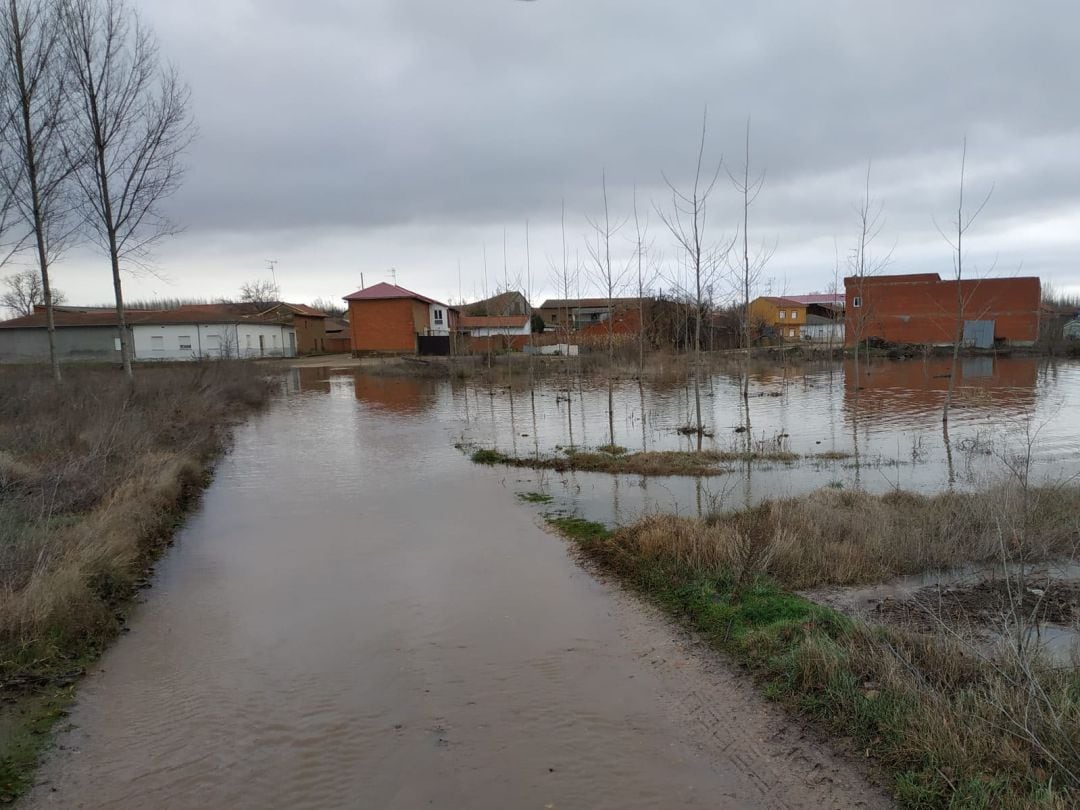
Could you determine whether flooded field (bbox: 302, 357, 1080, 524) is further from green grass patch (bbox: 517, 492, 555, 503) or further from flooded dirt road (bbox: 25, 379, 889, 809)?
flooded dirt road (bbox: 25, 379, 889, 809)

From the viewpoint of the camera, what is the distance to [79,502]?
885 centimetres

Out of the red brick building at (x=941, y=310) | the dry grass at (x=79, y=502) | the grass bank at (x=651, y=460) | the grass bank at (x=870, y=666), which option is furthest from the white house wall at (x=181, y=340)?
the grass bank at (x=870, y=666)

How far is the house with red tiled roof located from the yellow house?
4557cm

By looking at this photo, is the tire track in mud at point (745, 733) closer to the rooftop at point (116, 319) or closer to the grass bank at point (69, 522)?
the grass bank at point (69, 522)

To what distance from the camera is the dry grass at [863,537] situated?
708 cm

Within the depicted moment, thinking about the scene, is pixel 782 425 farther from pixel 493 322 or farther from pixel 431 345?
pixel 493 322

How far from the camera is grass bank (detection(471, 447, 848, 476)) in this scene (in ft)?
44.2

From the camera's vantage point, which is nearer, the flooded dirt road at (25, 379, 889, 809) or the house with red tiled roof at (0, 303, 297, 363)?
the flooded dirt road at (25, 379, 889, 809)

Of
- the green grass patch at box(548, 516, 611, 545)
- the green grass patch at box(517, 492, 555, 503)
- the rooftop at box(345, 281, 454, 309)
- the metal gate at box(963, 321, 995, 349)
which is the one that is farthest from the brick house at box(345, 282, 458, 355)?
the green grass patch at box(548, 516, 611, 545)

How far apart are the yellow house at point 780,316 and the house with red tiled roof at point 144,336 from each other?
45.6 metres

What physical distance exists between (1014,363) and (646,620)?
43508 millimetres

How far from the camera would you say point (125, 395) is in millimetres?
17234

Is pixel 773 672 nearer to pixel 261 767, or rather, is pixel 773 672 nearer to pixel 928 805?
pixel 928 805

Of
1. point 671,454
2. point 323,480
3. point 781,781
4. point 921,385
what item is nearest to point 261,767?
point 781,781
